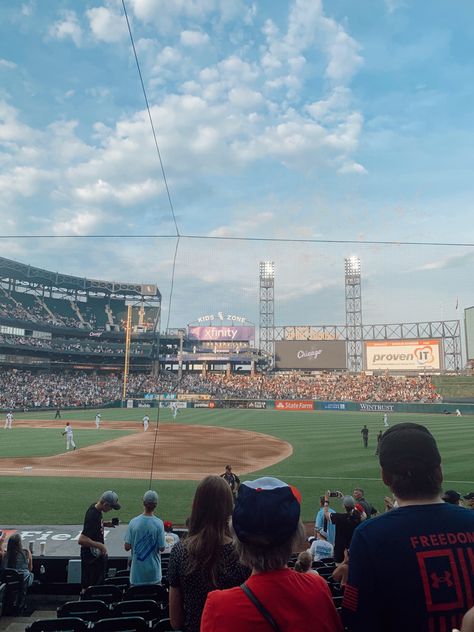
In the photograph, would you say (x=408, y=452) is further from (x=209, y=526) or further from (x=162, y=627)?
(x=162, y=627)

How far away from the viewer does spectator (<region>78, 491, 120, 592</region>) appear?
19.3ft

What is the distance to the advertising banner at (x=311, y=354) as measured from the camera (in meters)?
77.6

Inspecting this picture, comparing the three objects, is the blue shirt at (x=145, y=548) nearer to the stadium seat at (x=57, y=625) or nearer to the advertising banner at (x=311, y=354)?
the stadium seat at (x=57, y=625)

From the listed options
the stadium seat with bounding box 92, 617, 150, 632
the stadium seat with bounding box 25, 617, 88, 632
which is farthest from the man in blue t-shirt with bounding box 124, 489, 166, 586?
the stadium seat with bounding box 92, 617, 150, 632

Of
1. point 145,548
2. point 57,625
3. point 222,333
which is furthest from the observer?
point 222,333

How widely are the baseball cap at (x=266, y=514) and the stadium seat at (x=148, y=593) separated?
154 inches

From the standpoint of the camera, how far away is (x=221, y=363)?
80.6m

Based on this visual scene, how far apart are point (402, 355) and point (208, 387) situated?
32.5 meters

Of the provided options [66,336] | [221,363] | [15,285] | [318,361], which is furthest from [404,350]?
[15,285]

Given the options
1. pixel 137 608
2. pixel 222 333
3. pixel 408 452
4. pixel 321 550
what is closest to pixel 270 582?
pixel 408 452

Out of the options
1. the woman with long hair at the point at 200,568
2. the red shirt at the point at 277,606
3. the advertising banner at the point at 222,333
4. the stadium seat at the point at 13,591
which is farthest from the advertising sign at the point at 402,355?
the red shirt at the point at 277,606

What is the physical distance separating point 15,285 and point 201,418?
36921mm

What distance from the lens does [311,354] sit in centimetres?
7825

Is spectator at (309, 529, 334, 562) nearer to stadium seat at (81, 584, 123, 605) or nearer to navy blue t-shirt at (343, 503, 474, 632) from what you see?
stadium seat at (81, 584, 123, 605)
